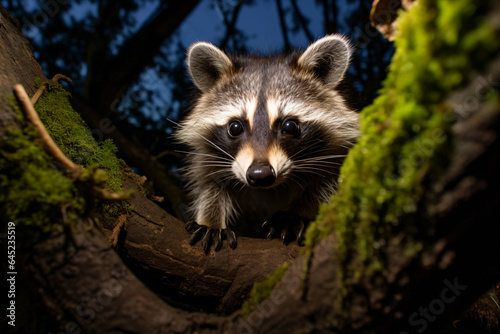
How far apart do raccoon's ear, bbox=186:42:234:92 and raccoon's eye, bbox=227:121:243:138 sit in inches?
19.7

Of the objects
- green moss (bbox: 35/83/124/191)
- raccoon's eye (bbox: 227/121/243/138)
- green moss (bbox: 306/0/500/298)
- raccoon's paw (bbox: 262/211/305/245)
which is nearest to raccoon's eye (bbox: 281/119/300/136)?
raccoon's eye (bbox: 227/121/243/138)

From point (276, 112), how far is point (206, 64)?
0.76 meters

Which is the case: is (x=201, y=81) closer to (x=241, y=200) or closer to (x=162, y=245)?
(x=241, y=200)

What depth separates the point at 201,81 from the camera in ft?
9.14

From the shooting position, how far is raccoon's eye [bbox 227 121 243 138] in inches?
95.7

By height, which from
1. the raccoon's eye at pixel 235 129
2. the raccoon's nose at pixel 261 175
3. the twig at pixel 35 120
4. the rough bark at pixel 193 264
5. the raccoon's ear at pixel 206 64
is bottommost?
the rough bark at pixel 193 264

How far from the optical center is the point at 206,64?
8.89 ft

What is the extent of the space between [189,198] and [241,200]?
57 cm

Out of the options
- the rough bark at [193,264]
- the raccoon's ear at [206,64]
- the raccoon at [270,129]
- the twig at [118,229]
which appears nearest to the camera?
the twig at [118,229]

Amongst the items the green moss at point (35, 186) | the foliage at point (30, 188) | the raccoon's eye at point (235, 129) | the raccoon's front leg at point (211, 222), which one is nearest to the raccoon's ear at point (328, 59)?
the raccoon's eye at point (235, 129)

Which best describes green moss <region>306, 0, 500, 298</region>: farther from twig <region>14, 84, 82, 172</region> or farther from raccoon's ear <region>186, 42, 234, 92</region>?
raccoon's ear <region>186, 42, 234, 92</region>

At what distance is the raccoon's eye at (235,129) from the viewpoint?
2430 mm

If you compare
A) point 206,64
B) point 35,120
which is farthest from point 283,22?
point 35,120

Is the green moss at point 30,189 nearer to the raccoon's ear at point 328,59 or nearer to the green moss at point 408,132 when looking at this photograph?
the green moss at point 408,132
